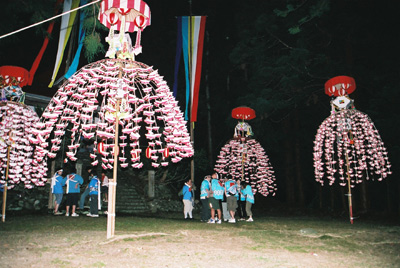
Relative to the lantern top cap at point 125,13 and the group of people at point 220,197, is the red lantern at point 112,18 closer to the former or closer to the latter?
the lantern top cap at point 125,13

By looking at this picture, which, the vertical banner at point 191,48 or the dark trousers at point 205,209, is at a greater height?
the vertical banner at point 191,48

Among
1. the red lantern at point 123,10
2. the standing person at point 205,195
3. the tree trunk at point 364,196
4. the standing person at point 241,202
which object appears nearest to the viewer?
the red lantern at point 123,10

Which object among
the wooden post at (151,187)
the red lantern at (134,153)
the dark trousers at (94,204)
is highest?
the red lantern at (134,153)

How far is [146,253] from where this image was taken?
17.8 ft

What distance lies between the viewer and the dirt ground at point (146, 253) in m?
4.86

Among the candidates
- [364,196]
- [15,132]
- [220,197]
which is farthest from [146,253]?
[364,196]

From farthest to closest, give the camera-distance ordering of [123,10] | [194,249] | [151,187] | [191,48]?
[151,187] < [191,48] < [123,10] < [194,249]

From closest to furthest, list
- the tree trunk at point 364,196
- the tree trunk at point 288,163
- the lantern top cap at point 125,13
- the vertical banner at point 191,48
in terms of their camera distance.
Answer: the lantern top cap at point 125,13, the vertical banner at point 191,48, the tree trunk at point 364,196, the tree trunk at point 288,163

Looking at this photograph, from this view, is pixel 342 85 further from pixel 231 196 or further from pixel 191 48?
pixel 191 48

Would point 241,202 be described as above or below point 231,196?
below

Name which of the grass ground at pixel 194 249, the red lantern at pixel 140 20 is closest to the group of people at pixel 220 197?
the grass ground at pixel 194 249

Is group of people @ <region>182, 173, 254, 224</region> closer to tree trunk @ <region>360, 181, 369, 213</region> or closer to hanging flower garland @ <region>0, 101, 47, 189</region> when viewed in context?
hanging flower garland @ <region>0, 101, 47, 189</region>

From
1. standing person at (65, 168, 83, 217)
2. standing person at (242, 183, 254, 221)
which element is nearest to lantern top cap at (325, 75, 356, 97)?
standing person at (242, 183, 254, 221)

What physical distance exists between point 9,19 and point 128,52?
3415 mm
